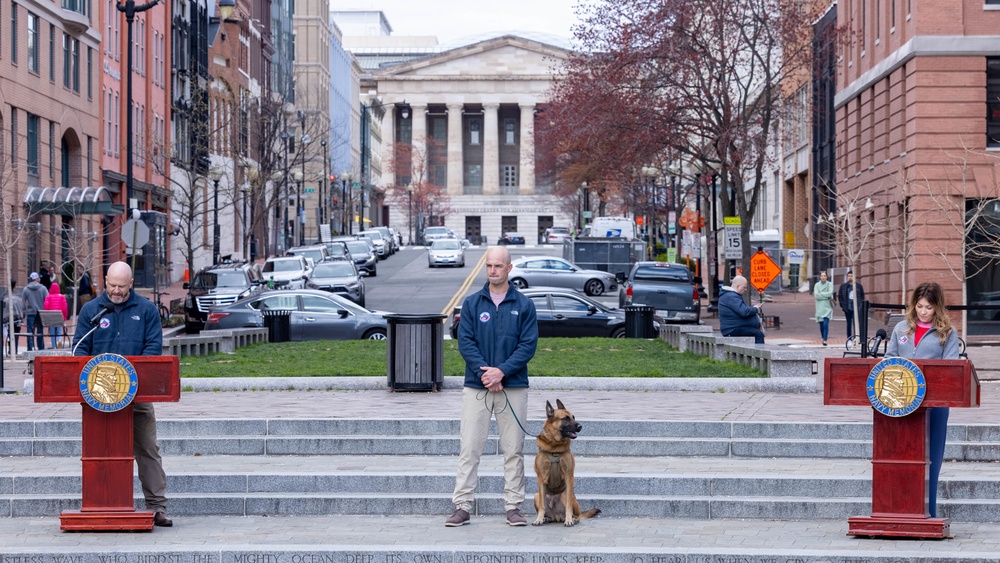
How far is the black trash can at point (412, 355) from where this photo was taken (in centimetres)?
1772

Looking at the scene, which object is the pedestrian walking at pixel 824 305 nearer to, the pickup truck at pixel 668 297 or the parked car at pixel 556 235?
the pickup truck at pixel 668 297

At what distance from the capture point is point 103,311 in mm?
10852

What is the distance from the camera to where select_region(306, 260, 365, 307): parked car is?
45.2 m

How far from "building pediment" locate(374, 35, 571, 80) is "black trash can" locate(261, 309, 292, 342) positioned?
123243 mm

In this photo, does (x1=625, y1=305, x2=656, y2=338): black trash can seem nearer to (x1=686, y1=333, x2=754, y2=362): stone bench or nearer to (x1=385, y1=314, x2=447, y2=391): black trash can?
(x1=686, y1=333, x2=754, y2=362): stone bench

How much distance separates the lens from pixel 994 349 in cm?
2812

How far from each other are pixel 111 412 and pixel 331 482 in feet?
6.94

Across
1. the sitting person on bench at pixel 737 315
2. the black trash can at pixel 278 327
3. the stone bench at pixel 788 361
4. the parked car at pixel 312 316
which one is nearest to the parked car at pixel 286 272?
the parked car at pixel 312 316

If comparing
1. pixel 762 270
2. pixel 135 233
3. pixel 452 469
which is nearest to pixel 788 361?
pixel 452 469

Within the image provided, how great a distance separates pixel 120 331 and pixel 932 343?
5.47 meters

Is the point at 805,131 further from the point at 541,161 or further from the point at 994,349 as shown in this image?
the point at 541,161

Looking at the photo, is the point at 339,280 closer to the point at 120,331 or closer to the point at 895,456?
the point at 120,331

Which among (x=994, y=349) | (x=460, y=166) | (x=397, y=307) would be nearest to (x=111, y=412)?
(x=994, y=349)

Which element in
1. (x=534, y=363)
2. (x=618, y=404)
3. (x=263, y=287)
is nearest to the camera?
(x=618, y=404)
